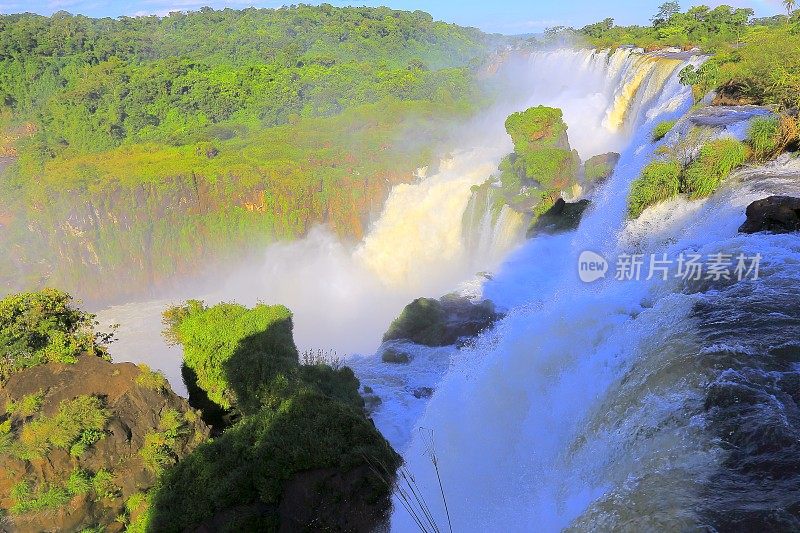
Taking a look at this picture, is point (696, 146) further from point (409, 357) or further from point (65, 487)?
point (65, 487)

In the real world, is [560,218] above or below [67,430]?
above

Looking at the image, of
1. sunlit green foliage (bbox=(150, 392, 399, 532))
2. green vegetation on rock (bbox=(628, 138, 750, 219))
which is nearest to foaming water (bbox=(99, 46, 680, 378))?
green vegetation on rock (bbox=(628, 138, 750, 219))

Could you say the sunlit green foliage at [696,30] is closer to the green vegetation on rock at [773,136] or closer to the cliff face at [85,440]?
the green vegetation on rock at [773,136]

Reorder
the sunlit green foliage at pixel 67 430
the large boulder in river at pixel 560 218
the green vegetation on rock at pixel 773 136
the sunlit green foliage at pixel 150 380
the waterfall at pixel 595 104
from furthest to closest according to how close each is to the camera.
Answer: the waterfall at pixel 595 104 → the large boulder in river at pixel 560 218 → the green vegetation on rock at pixel 773 136 → the sunlit green foliage at pixel 150 380 → the sunlit green foliage at pixel 67 430

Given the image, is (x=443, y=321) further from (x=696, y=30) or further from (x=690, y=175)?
(x=696, y=30)

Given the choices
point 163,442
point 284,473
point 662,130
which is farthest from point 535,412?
point 662,130

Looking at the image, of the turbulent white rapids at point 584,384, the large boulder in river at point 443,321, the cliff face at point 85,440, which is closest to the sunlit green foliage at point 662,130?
the turbulent white rapids at point 584,384

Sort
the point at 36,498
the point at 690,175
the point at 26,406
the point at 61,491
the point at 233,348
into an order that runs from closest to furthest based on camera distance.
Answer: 1. the point at 36,498
2. the point at 61,491
3. the point at 26,406
4. the point at 233,348
5. the point at 690,175

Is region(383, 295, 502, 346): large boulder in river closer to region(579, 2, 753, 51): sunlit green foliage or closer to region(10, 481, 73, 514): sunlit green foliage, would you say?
region(10, 481, 73, 514): sunlit green foliage
